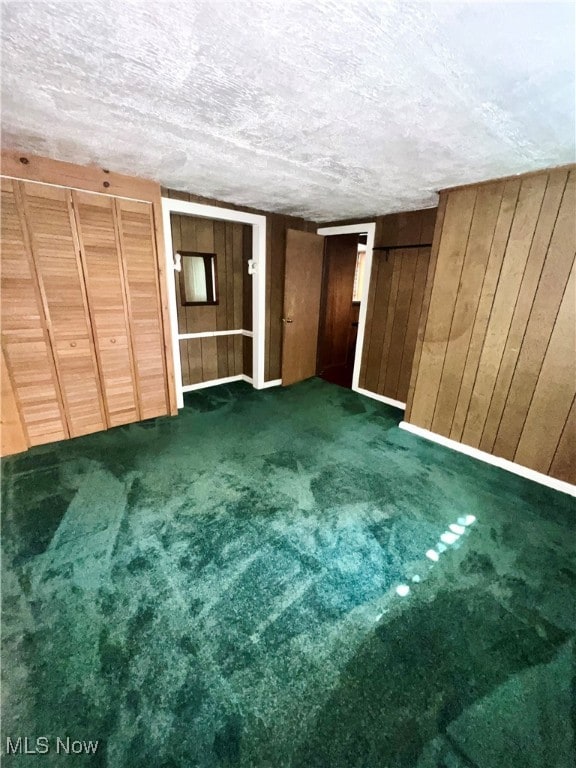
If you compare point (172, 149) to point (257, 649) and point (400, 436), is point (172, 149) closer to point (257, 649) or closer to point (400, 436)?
point (257, 649)

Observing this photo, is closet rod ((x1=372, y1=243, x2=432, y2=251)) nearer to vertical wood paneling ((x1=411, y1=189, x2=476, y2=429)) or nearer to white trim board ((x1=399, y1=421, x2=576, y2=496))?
vertical wood paneling ((x1=411, y1=189, x2=476, y2=429))

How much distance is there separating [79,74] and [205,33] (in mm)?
649

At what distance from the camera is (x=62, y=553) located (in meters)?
1.70

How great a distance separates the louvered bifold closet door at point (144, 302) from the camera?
2727 millimetres

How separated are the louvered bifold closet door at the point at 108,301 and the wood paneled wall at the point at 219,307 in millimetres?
1045

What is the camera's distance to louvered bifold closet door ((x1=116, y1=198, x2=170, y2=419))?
2.73 meters

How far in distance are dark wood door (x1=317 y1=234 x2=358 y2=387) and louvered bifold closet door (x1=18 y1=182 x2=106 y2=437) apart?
3.15 m

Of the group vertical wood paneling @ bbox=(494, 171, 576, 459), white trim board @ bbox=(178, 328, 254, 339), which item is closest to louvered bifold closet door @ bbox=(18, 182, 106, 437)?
white trim board @ bbox=(178, 328, 254, 339)

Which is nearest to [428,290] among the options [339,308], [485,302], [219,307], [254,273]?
[485,302]

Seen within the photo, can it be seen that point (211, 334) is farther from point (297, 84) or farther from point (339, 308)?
point (297, 84)

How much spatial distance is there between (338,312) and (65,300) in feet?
12.1

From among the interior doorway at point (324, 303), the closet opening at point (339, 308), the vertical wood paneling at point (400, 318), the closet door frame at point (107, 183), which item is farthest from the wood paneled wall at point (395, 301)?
the closet door frame at point (107, 183)

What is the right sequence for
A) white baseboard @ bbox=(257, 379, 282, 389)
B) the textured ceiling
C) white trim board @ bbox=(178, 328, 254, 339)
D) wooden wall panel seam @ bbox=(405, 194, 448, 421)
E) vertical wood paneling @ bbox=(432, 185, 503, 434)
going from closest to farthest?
the textured ceiling
vertical wood paneling @ bbox=(432, 185, 503, 434)
wooden wall panel seam @ bbox=(405, 194, 448, 421)
white trim board @ bbox=(178, 328, 254, 339)
white baseboard @ bbox=(257, 379, 282, 389)

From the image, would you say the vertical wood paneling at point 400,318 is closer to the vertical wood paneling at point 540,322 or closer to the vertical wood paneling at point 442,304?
the vertical wood paneling at point 442,304
